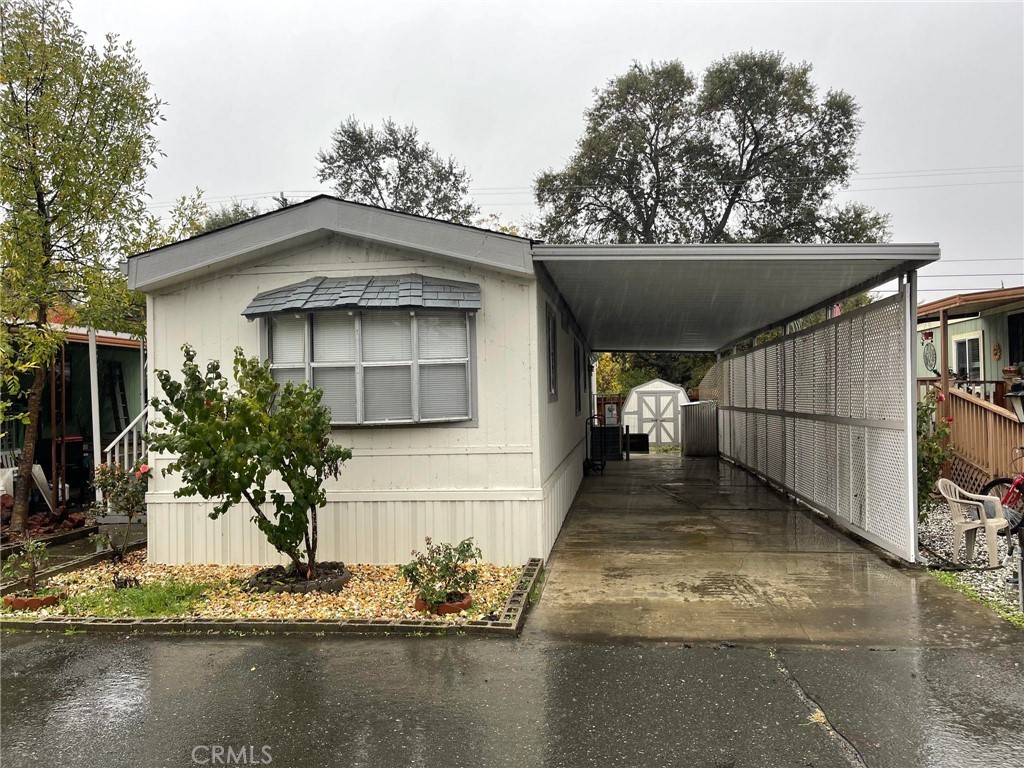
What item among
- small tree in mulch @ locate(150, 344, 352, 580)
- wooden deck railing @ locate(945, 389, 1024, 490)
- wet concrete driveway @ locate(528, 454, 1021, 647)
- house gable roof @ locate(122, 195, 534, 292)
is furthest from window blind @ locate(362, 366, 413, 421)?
wooden deck railing @ locate(945, 389, 1024, 490)

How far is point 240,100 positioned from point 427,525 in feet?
71.0

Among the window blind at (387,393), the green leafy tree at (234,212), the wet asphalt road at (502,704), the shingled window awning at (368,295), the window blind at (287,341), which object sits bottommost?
the wet asphalt road at (502,704)

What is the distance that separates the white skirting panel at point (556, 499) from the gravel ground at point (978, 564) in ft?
11.0

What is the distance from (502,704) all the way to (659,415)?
20.2 meters

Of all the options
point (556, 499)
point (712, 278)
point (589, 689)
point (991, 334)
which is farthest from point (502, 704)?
point (991, 334)

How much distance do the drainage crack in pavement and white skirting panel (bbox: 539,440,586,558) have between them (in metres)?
2.75

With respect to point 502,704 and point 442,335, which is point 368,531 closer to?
point 442,335

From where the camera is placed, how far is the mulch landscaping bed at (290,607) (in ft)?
16.0

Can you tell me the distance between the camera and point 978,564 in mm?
6277

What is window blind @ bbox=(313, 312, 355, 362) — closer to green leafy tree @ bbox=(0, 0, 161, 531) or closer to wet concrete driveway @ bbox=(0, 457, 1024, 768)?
wet concrete driveway @ bbox=(0, 457, 1024, 768)

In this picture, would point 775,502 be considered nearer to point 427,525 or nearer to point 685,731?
point 427,525

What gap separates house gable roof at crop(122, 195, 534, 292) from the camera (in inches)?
245

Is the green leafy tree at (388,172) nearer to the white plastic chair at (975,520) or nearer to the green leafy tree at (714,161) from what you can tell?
the green leafy tree at (714,161)

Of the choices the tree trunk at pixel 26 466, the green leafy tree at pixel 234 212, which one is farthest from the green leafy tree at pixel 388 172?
the tree trunk at pixel 26 466
